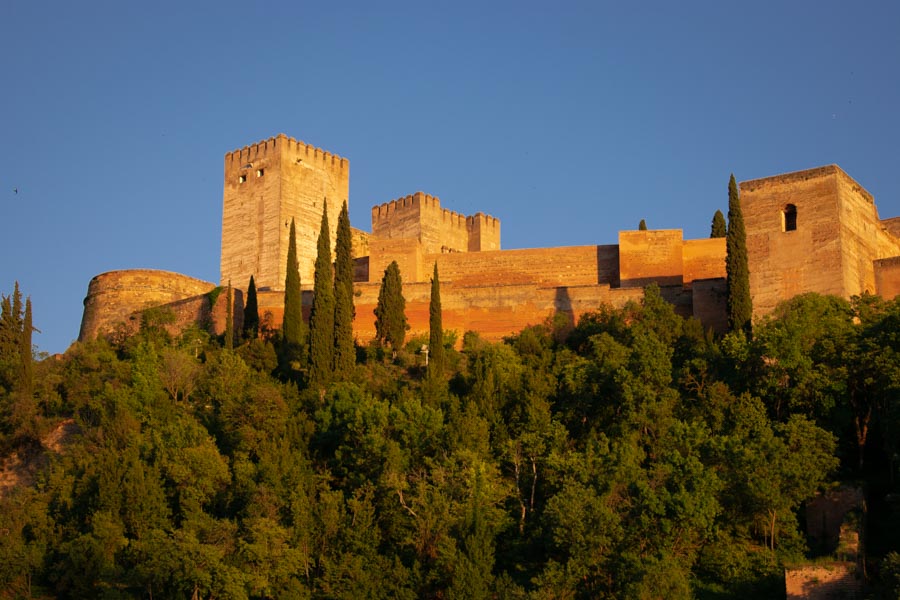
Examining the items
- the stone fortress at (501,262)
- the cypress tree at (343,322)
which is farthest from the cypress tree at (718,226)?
the cypress tree at (343,322)

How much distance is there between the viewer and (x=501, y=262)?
40.5 m

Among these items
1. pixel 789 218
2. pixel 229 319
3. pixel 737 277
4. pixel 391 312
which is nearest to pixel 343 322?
pixel 391 312

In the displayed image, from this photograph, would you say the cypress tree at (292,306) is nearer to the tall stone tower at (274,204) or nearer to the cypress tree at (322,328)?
the cypress tree at (322,328)

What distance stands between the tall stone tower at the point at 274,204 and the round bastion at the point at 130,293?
1974 mm

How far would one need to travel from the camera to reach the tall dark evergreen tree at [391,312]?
Result: 36219 millimetres

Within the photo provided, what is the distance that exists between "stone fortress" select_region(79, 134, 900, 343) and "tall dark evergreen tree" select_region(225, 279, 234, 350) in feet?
0.90

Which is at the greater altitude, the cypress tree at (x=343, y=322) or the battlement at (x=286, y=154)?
the battlement at (x=286, y=154)

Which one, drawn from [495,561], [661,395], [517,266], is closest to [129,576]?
[495,561]

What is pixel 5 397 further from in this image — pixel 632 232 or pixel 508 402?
pixel 632 232

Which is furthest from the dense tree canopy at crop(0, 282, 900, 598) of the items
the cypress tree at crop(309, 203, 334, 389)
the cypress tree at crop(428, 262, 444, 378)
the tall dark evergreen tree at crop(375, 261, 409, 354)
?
the tall dark evergreen tree at crop(375, 261, 409, 354)

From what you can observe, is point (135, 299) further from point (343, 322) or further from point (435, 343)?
point (435, 343)

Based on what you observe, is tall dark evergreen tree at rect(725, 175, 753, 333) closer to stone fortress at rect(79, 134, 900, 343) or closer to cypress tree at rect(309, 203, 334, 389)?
stone fortress at rect(79, 134, 900, 343)

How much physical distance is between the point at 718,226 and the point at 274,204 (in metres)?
14.0

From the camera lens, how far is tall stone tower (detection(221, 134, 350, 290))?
145 ft
